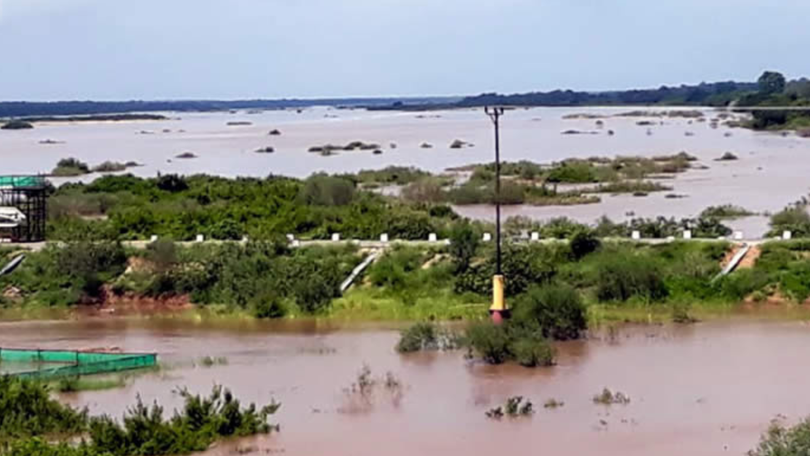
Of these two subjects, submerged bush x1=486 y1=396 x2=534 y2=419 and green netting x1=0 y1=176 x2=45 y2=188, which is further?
green netting x1=0 y1=176 x2=45 y2=188

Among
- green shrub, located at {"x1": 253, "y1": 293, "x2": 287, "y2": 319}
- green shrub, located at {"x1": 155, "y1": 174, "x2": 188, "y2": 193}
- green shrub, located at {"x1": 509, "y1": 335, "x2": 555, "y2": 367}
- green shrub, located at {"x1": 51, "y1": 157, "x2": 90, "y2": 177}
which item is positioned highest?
green shrub, located at {"x1": 155, "y1": 174, "x2": 188, "y2": 193}

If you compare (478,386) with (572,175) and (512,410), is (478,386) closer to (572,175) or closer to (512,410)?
(512,410)

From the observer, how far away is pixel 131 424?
16953mm

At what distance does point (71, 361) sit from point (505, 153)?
5618cm

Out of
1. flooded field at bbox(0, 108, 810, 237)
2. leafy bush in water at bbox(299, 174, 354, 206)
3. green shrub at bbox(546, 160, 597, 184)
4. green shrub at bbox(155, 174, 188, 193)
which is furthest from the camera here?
green shrub at bbox(546, 160, 597, 184)

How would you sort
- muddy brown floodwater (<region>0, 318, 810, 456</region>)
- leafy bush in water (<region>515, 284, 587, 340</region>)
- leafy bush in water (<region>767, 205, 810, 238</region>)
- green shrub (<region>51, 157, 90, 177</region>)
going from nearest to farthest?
muddy brown floodwater (<region>0, 318, 810, 456</region>) → leafy bush in water (<region>515, 284, 587, 340</region>) → leafy bush in water (<region>767, 205, 810, 238</region>) → green shrub (<region>51, 157, 90, 177</region>)

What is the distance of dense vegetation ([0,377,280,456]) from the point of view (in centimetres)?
1684

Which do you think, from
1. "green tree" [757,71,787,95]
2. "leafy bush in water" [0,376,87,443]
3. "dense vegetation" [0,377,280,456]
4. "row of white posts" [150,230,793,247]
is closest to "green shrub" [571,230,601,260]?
Answer: "row of white posts" [150,230,793,247]

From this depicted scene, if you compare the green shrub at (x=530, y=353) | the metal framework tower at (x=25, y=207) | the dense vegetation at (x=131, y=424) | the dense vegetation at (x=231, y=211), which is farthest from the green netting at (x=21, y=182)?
the dense vegetation at (x=131, y=424)

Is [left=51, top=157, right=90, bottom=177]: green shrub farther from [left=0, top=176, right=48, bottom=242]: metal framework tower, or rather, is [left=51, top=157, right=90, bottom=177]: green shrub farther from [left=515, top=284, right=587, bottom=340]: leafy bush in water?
[left=515, top=284, right=587, bottom=340]: leafy bush in water

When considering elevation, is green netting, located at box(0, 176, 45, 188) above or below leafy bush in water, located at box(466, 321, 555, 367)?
above

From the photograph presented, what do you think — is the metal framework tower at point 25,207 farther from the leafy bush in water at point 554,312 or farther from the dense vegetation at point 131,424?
the dense vegetation at point 131,424

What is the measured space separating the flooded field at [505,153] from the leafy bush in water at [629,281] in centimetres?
754

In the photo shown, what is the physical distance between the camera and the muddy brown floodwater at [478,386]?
58.2 feet
